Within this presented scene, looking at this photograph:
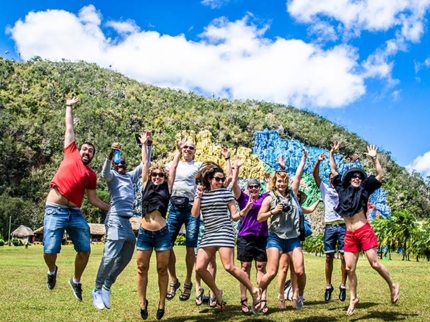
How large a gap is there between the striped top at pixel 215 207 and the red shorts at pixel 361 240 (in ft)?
6.26

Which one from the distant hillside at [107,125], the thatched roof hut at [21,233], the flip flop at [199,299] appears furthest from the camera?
the distant hillside at [107,125]

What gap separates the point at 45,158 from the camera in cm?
7850

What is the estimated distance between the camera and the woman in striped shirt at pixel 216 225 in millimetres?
7234

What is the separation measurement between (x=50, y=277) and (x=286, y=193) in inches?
142

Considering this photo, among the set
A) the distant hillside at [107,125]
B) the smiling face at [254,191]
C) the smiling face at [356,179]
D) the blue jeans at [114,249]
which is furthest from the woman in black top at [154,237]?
the distant hillside at [107,125]

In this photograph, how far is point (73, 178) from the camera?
712cm

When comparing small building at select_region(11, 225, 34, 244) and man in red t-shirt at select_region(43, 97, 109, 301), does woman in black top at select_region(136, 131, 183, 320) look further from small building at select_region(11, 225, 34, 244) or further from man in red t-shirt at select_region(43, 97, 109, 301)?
small building at select_region(11, 225, 34, 244)

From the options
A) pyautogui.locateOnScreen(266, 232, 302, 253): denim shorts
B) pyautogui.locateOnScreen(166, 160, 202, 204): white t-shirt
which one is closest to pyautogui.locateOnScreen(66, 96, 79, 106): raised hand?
pyautogui.locateOnScreen(166, 160, 202, 204): white t-shirt

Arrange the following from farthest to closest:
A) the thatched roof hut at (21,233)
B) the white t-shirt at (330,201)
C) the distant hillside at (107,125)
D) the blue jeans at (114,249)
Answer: the distant hillside at (107,125) < the thatched roof hut at (21,233) < the white t-shirt at (330,201) < the blue jeans at (114,249)

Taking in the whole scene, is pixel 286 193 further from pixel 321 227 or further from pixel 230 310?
pixel 321 227

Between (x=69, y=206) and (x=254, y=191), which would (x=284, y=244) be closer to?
(x=254, y=191)

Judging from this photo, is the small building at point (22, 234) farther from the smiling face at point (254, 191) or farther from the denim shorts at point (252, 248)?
the smiling face at point (254, 191)

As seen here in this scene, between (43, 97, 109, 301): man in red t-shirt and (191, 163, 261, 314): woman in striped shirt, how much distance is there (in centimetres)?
157

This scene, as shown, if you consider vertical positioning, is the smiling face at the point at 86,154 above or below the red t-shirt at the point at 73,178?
above
